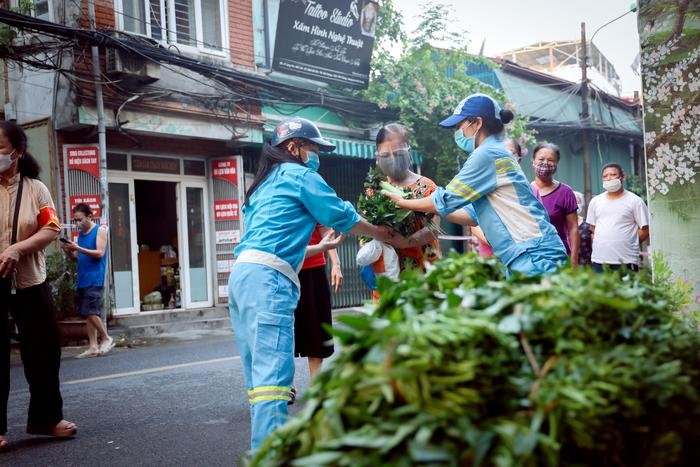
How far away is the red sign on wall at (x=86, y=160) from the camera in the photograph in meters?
12.2

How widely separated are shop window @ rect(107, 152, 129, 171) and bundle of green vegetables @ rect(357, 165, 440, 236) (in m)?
9.21

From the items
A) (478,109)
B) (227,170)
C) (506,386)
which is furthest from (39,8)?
(506,386)

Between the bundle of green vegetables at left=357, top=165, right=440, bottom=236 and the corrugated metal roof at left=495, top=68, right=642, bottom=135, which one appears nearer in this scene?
the bundle of green vegetables at left=357, top=165, right=440, bottom=236

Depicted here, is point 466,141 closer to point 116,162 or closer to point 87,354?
point 87,354

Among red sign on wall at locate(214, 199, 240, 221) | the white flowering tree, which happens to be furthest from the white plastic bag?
red sign on wall at locate(214, 199, 240, 221)

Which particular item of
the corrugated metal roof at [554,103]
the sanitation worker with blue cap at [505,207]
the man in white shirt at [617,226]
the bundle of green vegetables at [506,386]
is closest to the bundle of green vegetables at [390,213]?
the sanitation worker with blue cap at [505,207]

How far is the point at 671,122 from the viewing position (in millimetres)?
4859

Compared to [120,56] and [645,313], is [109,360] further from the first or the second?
[645,313]

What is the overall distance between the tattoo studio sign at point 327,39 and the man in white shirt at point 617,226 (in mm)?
8684

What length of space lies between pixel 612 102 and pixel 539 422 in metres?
25.1

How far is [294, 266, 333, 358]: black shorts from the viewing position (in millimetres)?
5559

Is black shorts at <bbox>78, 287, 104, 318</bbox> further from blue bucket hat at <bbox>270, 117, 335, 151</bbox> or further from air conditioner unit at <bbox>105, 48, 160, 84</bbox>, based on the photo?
blue bucket hat at <bbox>270, 117, 335, 151</bbox>

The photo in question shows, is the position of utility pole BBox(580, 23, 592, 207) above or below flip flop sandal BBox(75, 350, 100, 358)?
above

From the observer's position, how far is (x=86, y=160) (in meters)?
12.2
